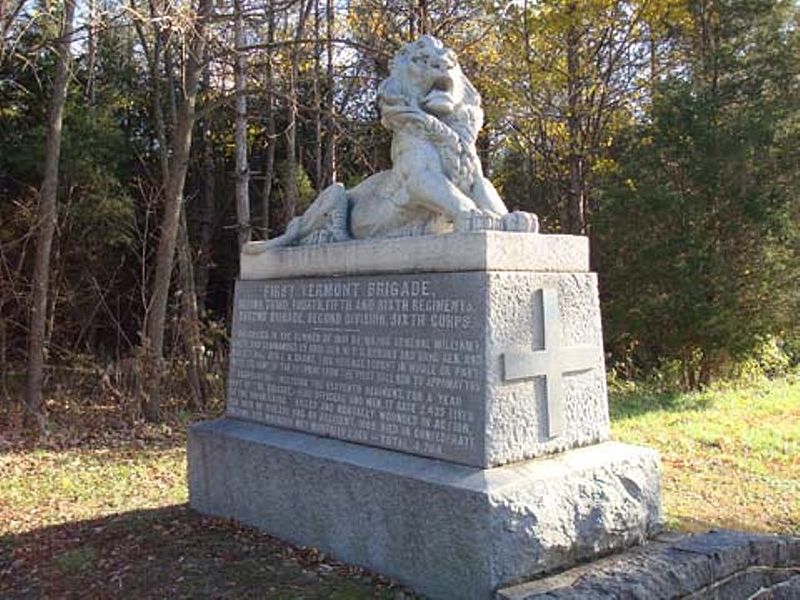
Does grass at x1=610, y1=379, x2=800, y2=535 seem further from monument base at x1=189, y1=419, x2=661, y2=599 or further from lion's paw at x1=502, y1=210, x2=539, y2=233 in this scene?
lion's paw at x1=502, y1=210, x2=539, y2=233

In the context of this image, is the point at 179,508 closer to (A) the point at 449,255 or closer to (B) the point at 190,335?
(A) the point at 449,255

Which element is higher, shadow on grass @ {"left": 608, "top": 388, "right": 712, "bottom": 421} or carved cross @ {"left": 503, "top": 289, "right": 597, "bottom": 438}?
carved cross @ {"left": 503, "top": 289, "right": 597, "bottom": 438}

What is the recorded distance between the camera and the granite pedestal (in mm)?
3965

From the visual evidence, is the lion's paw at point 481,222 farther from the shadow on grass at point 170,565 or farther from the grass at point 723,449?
the grass at point 723,449

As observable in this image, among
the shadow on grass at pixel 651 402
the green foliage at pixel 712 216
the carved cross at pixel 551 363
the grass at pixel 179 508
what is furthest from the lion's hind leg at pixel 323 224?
the green foliage at pixel 712 216

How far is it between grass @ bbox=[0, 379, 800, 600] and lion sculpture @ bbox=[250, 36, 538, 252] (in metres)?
2.05

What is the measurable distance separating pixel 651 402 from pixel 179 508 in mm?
7553

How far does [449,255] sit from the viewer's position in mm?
4297

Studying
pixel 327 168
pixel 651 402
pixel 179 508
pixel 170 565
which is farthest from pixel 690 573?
pixel 327 168

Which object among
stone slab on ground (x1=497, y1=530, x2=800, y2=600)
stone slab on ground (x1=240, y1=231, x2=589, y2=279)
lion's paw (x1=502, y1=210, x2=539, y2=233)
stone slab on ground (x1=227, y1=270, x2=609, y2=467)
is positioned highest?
lion's paw (x1=502, y1=210, x2=539, y2=233)

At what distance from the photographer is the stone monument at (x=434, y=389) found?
401 cm

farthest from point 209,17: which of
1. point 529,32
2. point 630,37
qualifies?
point 630,37

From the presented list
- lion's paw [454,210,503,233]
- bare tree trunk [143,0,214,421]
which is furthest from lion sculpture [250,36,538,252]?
bare tree trunk [143,0,214,421]

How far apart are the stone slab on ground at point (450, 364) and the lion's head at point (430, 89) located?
1.08 meters
